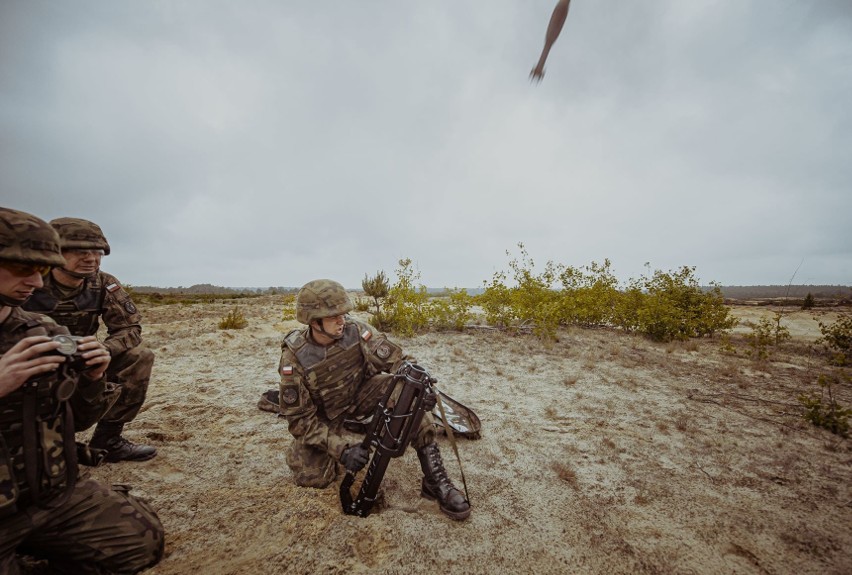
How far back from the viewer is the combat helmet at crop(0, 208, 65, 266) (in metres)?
1.54

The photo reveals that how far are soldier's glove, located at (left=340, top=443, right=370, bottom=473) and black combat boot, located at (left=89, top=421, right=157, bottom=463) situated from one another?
224 centimetres

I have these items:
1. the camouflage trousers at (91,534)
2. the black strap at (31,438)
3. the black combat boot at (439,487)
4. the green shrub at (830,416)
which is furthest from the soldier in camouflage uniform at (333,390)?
the green shrub at (830,416)

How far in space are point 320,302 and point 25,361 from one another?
1.60 metres

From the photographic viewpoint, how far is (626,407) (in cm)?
462

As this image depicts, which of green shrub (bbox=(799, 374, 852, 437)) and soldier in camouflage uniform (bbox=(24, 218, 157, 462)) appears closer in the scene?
soldier in camouflage uniform (bbox=(24, 218, 157, 462))

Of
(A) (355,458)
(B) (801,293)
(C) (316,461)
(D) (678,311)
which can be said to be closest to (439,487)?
(A) (355,458)

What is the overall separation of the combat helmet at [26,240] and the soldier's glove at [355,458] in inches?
79.1

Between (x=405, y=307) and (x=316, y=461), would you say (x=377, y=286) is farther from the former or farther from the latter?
(x=316, y=461)

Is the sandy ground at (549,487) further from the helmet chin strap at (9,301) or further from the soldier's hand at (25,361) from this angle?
the helmet chin strap at (9,301)

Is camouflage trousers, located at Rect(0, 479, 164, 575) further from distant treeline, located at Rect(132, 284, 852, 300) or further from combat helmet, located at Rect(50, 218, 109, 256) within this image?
distant treeline, located at Rect(132, 284, 852, 300)

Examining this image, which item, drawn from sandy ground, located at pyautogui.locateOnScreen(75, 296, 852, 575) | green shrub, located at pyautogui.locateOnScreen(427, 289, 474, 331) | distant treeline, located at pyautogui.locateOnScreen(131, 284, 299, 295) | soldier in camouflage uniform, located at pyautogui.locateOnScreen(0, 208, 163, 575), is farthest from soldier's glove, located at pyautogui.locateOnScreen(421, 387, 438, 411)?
distant treeline, located at pyautogui.locateOnScreen(131, 284, 299, 295)

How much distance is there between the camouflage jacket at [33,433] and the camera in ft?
5.16

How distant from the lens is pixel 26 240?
1.61m

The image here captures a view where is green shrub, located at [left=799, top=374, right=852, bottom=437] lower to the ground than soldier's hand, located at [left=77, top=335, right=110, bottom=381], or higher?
lower
